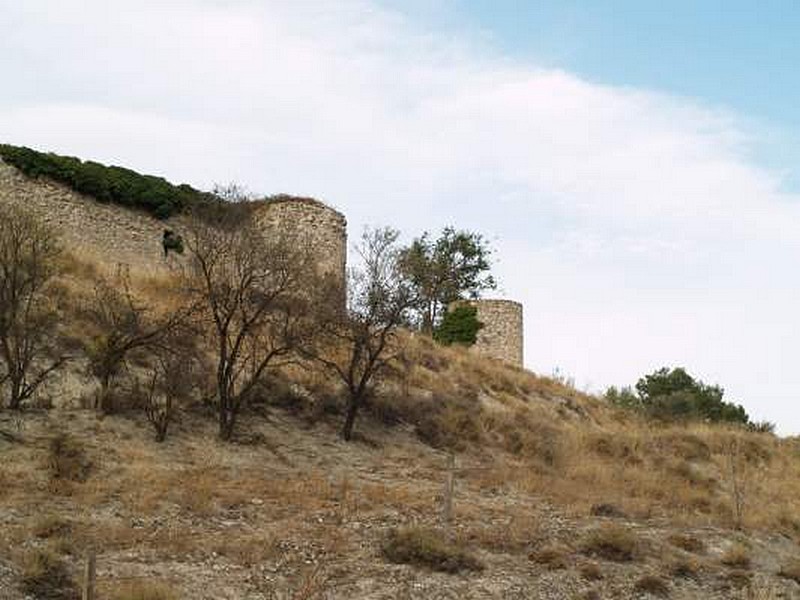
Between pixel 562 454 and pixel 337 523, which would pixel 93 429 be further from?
pixel 562 454

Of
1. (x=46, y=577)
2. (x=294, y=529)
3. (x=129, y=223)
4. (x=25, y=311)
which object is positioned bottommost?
(x=46, y=577)

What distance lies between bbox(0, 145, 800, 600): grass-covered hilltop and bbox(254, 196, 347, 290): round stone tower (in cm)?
265

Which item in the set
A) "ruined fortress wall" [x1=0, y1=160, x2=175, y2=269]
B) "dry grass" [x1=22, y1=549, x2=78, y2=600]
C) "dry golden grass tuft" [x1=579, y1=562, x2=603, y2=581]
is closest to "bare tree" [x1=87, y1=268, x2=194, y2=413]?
"ruined fortress wall" [x1=0, y1=160, x2=175, y2=269]

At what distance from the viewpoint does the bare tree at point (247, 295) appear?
66.9 feet

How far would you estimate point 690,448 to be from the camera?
26.3 metres

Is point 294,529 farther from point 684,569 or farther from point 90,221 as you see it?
point 90,221

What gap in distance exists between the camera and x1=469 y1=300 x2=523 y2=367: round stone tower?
35688 mm

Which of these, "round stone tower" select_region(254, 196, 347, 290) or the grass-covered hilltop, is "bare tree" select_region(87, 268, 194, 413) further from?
"round stone tower" select_region(254, 196, 347, 290)

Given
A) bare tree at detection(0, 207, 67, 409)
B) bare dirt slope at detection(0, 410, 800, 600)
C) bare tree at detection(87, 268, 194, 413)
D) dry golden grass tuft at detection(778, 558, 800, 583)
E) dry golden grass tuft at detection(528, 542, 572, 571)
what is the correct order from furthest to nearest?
bare tree at detection(87, 268, 194, 413)
bare tree at detection(0, 207, 67, 409)
dry golden grass tuft at detection(778, 558, 800, 583)
dry golden grass tuft at detection(528, 542, 572, 571)
bare dirt slope at detection(0, 410, 800, 600)

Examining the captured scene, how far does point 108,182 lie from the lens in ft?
95.8

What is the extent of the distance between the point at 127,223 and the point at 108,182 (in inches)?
49.5

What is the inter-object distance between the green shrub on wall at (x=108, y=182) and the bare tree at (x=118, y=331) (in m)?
5.70

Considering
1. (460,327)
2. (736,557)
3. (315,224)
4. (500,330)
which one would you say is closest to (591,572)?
(736,557)

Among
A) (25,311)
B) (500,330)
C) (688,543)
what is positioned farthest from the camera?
(500,330)
